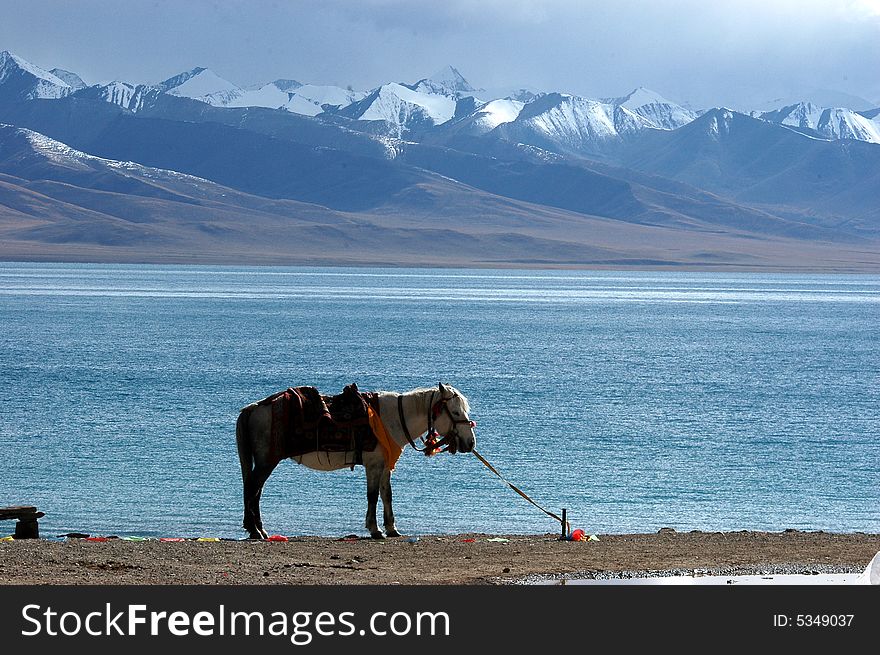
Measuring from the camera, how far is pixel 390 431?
40.6 feet

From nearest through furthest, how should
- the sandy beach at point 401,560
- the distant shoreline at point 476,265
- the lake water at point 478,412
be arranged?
1. the sandy beach at point 401,560
2. the lake water at point 478,412
3. the distant shoreline at point 476,265

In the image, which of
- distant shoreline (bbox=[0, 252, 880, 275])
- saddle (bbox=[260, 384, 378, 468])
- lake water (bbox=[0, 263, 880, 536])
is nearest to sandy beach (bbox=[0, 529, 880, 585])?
saddle (bbox=[260, 384, 378, 468])

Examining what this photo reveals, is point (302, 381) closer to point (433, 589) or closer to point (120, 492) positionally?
point (120, 492)

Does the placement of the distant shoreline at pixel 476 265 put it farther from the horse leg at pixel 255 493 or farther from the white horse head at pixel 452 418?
the white horse head at pixel 452 418

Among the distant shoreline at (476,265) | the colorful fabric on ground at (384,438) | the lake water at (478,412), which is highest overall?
the distant shoreline at (476,265)

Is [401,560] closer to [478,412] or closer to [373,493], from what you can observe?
[373,493]

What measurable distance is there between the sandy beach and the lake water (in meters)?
4.57

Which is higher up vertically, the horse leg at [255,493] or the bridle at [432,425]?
the bridle at [432,425]

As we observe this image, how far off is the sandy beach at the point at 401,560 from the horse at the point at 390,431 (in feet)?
2.31

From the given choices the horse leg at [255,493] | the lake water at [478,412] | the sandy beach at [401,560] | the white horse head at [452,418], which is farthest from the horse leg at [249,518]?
the lake water at [478,412]

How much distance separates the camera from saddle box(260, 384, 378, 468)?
1223cm

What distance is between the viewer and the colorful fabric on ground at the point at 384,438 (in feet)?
40.3

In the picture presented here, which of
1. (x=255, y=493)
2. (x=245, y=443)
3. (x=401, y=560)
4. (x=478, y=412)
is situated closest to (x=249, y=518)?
(x=255, y=493)

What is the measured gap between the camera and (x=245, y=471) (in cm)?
1251
